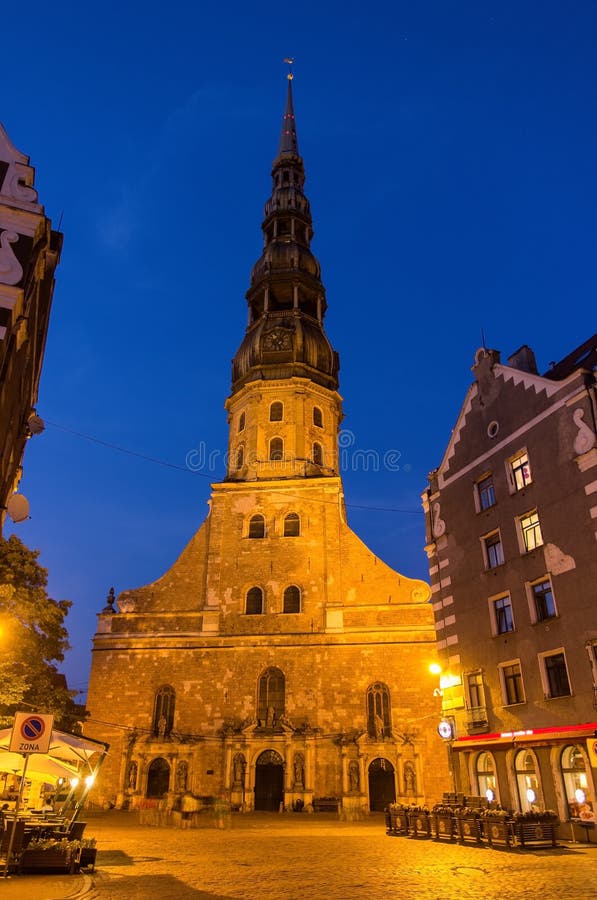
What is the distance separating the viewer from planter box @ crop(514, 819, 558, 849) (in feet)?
Answer: 40.9

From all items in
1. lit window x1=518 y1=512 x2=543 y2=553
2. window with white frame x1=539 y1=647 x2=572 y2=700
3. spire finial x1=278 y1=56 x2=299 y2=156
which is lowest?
window with white frame x1=539 y1=647 x2=572 y2=700

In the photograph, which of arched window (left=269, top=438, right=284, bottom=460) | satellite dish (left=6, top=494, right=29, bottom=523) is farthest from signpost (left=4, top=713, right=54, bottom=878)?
arched window (left=269, top=438, right=284, bottom=460)

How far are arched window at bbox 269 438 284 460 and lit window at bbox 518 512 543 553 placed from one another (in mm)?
18628

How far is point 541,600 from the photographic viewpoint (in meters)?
15.8

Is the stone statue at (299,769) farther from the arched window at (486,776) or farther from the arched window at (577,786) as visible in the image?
the arched window at (577,786)

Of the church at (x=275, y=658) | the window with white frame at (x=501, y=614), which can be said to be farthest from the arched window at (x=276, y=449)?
the window with white frame at (x=501, y=614)

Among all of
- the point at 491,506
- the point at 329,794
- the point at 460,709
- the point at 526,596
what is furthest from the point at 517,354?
the point at 329,794

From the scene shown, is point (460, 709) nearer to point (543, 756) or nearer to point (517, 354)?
point (543, 756)

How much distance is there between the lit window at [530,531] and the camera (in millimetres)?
16188

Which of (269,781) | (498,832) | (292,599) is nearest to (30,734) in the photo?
(498,832)

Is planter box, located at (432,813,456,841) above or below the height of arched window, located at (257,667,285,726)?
below

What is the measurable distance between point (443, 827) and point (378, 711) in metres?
13.5

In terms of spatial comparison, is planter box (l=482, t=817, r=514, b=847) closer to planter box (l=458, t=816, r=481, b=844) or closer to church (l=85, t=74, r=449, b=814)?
planter box (l=458, t=816, r=481, b=844)

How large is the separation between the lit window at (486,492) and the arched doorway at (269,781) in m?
14.8
